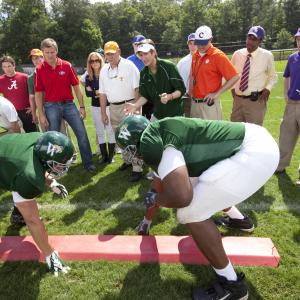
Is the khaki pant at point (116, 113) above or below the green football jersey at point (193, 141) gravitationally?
below

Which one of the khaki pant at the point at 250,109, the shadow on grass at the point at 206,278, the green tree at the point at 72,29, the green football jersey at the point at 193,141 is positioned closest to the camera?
the green football jersey at the point at 193,141

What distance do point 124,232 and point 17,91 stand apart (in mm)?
3608

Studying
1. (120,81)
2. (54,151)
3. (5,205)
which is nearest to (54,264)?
(54,151)

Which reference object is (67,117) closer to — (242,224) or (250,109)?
(250,109)

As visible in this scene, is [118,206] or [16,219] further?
[118,206]

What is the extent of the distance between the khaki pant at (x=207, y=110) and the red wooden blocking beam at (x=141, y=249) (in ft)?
6.43

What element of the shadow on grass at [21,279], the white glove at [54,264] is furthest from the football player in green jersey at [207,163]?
the shadow on grass at [21,279]

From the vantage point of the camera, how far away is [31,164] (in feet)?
9.92

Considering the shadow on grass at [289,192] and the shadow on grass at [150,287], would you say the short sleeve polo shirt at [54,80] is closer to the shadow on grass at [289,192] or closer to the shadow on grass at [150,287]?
the shadow on grass at [150,287]

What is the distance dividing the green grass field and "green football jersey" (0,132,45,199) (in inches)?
36.1

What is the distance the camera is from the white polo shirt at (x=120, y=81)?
5816 mm

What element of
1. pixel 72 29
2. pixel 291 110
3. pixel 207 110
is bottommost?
pixel 72 29

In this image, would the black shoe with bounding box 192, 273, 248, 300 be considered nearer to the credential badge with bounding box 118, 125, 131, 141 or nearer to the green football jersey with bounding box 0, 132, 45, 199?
the credential badge with bounding box 118, 125, 131, 141

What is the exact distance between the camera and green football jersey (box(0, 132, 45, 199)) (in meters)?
2.97
